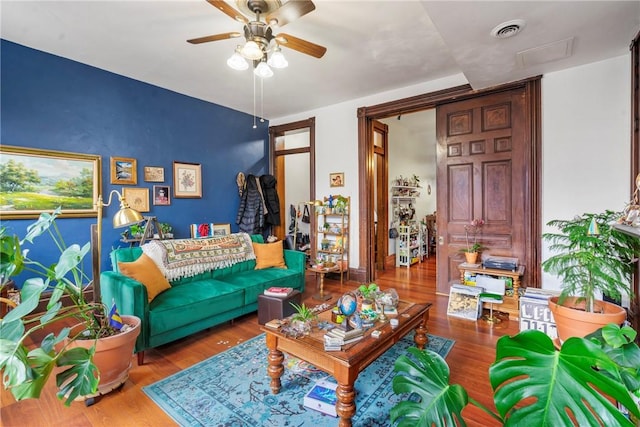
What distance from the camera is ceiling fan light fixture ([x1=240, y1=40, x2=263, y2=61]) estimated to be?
202cm

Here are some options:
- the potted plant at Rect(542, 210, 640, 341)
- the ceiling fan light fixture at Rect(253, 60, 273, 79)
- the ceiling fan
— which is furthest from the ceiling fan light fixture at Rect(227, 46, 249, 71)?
the potted plant at Rect(542, 210, 640, 341)

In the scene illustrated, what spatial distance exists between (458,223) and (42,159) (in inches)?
194

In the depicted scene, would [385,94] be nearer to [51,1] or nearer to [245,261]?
[245,261]

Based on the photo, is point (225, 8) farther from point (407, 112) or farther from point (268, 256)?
point (407, 112)

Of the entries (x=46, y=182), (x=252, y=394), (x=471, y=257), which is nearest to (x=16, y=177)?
(x=46, y=182)

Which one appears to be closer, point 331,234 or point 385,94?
point 385,94

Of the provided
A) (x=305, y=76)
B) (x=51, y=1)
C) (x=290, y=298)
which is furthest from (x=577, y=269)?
(x=51, y=1)

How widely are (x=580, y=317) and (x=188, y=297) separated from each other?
3066 millimetres

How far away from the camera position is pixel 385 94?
169 inches

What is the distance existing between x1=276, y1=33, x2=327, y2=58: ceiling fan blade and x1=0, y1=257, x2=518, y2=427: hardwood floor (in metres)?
2.57

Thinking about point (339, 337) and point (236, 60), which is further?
point (236, 60)

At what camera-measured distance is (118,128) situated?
148 inches

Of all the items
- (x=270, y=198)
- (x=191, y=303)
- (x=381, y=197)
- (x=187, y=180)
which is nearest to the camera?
(x=191, y=303)

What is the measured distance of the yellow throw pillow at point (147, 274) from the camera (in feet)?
8.06
